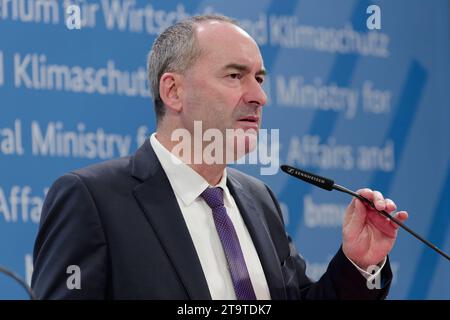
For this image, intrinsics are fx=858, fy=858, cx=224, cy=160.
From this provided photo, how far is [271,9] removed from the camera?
4020 mm

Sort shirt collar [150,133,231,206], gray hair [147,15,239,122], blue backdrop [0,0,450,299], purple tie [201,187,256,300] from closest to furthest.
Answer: purple tie [201,187,256,300] → shirt collar [150,133,231,206] → gray hair [147,15,239,122] → blue backdrop [0,0,450,299]

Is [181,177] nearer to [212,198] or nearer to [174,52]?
[212,198]

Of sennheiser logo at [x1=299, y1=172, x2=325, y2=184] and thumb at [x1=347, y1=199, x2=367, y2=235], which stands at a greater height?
sennheiser logo at [x1=299, y1=172, x2=325, y2=184]

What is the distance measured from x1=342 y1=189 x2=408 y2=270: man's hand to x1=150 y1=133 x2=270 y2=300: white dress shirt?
291mm

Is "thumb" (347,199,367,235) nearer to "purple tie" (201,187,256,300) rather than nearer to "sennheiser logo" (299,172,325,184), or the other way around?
"sennheiser logo" (299,172,325,184)

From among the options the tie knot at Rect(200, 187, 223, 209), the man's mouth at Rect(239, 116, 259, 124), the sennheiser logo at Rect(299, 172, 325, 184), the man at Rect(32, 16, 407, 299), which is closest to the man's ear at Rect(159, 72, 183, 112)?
the man at Rect(32, 16, 407, 299)

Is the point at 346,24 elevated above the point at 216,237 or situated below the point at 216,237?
above

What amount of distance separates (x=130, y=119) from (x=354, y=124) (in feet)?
3.88

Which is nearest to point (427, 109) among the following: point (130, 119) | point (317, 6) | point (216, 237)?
point (317, 6)

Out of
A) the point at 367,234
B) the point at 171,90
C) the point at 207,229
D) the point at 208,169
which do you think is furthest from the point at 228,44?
the point at 367,234

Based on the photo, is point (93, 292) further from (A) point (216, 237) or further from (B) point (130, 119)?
(B) point (130, 119)

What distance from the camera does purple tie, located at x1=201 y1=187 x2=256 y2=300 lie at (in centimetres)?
253

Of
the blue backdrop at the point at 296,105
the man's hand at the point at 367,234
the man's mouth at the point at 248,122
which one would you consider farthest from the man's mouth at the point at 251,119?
the blue backdrop at the point at 296,105

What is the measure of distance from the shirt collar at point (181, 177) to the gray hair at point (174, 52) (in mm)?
250
